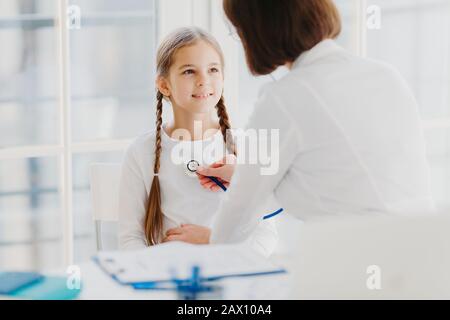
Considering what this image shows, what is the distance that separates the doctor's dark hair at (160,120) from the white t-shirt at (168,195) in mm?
16

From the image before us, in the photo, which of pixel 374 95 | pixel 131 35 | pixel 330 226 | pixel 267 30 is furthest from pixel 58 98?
pixel 330 226

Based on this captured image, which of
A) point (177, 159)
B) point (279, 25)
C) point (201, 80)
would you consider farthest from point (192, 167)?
point (279, 25)

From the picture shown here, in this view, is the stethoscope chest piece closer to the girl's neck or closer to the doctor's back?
the girl's neck

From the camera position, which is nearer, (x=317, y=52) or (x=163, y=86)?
(x=317, y=52)

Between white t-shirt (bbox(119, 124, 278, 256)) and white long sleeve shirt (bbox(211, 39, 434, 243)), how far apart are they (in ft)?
1.37

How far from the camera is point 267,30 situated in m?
1.29

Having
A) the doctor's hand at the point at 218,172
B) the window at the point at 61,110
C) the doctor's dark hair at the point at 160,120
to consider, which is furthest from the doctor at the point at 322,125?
the window at the point at 61,110

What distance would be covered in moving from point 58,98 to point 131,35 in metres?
0.28

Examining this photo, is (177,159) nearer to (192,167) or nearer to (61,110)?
(192,167)

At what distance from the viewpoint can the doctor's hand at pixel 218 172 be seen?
5.25 ft

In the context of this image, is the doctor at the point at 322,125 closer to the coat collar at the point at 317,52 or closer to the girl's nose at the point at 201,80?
the coat collar at the point at 317,52

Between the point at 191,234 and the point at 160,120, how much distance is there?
33cm

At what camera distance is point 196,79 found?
1726 millimetres
